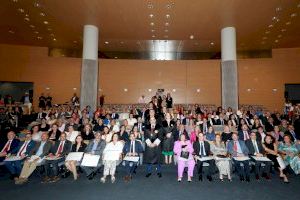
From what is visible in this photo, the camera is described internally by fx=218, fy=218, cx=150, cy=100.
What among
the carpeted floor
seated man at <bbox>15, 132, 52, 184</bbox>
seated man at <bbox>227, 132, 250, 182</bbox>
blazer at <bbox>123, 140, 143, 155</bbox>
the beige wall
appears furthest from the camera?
the beige wall

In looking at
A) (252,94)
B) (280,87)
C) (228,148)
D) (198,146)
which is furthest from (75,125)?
(280,87)

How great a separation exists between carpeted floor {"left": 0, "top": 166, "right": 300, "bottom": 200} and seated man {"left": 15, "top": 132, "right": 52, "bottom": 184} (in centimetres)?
20

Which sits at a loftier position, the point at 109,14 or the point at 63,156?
the point at 109,14

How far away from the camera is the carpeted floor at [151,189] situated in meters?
4.59

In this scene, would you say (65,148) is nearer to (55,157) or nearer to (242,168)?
(55,157)

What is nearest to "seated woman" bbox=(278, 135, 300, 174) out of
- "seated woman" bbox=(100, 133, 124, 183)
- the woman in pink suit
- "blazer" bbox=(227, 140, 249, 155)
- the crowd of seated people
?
the crowd of seated people

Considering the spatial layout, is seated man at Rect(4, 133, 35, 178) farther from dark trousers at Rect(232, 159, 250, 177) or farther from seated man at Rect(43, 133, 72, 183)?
dark trousers at Rect(232, 159, 250, 177)

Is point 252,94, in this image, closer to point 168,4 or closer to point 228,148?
point 168,4

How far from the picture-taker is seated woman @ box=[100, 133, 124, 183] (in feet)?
18.9

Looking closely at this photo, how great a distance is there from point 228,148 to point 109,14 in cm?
853

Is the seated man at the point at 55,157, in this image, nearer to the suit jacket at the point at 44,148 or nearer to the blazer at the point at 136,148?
the suit jacket at the point at 44,148

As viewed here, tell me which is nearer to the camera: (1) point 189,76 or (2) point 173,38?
(2) point 173,38

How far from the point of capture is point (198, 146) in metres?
6.17

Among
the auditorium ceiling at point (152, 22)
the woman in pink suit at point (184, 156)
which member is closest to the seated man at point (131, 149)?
the woman in pink suit at point (184, 156)
